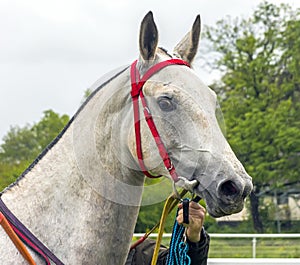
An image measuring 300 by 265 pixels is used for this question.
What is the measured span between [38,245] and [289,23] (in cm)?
2422

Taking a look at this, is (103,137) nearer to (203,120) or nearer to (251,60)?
(203,120)

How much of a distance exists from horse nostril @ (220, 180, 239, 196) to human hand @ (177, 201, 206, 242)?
524 millimetres

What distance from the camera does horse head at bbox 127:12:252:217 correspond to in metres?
2.47

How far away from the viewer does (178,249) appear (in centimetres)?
313

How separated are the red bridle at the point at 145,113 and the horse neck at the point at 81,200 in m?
0.11

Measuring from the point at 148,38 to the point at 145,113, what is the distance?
1.10 feet

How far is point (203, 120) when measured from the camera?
2545mm

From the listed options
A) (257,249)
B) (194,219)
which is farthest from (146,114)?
(257,249)

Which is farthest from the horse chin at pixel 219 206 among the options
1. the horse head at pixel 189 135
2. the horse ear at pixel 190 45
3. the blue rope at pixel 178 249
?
the horse ear at pixel 190 45

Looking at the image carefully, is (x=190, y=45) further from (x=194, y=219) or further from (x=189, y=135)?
(x=194, y=219)

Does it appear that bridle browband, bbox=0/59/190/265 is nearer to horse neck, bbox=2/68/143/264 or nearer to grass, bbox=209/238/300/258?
horse neck, bbox=2/68/143/264

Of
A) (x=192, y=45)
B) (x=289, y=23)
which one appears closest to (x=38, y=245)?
(x=192, y=45)

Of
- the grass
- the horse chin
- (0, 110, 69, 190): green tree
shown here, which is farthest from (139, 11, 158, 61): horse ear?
(0, 110, 69, 190): green tree

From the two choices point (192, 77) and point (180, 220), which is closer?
point (192, 77)
